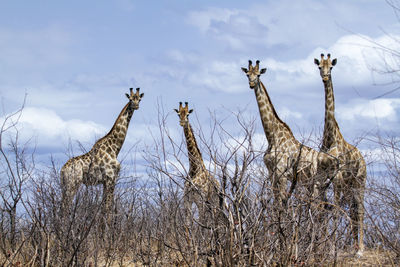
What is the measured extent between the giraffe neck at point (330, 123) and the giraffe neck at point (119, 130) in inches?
226

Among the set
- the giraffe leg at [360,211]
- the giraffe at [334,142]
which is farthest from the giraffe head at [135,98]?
the giraffe leg at [360,211]

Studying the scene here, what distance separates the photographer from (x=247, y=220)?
5.91 m

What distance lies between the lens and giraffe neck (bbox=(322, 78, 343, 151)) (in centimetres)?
1102

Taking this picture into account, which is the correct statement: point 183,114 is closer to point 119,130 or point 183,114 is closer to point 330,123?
point 119,130

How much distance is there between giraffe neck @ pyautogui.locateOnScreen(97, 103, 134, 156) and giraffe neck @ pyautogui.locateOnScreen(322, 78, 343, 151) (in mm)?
5744

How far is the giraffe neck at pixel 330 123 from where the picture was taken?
36.2ft

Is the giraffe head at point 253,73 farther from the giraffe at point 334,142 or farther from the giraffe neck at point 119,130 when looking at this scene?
the giraffe neck at point 119,130

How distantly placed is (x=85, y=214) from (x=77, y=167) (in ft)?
20.1

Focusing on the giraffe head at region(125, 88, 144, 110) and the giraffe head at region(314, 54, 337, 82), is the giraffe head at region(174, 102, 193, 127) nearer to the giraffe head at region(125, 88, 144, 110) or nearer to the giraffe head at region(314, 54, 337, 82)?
the giraffe head at region(125, 88, 144, 110)

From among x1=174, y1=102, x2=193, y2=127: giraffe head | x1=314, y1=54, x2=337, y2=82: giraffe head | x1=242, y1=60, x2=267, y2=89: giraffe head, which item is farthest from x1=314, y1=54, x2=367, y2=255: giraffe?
x1=174, y1=102, x2=193, y2=127: giraffe head

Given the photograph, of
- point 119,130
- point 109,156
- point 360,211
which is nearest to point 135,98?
point 119,130

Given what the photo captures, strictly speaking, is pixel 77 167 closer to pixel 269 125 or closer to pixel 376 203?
pixel 269 125

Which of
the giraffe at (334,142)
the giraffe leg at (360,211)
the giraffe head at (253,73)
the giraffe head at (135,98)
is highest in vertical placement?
the giraffe head at (135,98)

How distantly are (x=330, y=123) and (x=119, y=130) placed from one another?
604 centimetres
